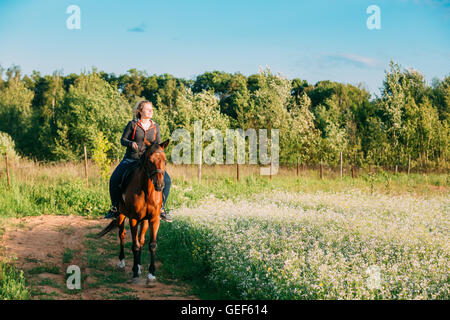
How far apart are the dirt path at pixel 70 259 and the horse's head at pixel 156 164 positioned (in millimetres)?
2045

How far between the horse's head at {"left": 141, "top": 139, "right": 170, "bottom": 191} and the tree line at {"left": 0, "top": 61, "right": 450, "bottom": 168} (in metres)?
12.4

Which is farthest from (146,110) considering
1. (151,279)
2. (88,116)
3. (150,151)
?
(88,116)

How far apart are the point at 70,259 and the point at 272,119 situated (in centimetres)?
2087

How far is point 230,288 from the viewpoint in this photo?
723 cm

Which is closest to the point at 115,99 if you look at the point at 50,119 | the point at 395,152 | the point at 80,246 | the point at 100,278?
the point at 50,119

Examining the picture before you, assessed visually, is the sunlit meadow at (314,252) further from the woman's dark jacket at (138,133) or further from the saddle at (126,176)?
the woman's dark jacket at (138,133)

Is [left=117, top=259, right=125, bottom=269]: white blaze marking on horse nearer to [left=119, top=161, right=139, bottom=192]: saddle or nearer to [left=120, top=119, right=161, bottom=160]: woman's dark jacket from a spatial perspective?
[left=119, top=161, right=139, bottom=192]: saddle

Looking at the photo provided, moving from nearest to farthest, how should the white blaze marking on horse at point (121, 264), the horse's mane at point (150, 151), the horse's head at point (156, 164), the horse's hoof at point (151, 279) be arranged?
the horse's head at point (156, 164) → the horse's mane at point (150, 151) → the horse's hoof at point (151, 279) → the white blaze marking on horse at point (121, 264)

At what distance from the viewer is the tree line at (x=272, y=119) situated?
2762 centimetres

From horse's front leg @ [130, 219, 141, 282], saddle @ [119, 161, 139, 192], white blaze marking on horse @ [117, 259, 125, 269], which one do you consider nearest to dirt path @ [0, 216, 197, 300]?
white blaze marking on horse @ [117, 259, 125, 269]

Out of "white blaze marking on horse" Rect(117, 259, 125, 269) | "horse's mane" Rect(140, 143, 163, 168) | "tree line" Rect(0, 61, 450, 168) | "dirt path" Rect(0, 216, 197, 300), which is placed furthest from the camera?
"tree line" Rect(0, 61, 450, 168)

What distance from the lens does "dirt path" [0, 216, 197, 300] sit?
7020 mm

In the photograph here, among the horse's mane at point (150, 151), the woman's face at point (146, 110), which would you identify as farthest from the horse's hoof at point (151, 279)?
the woman's face at point (146, 110)

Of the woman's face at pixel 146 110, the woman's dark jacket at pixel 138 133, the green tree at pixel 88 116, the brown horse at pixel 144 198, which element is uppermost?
the green tree at pixel 88 116
